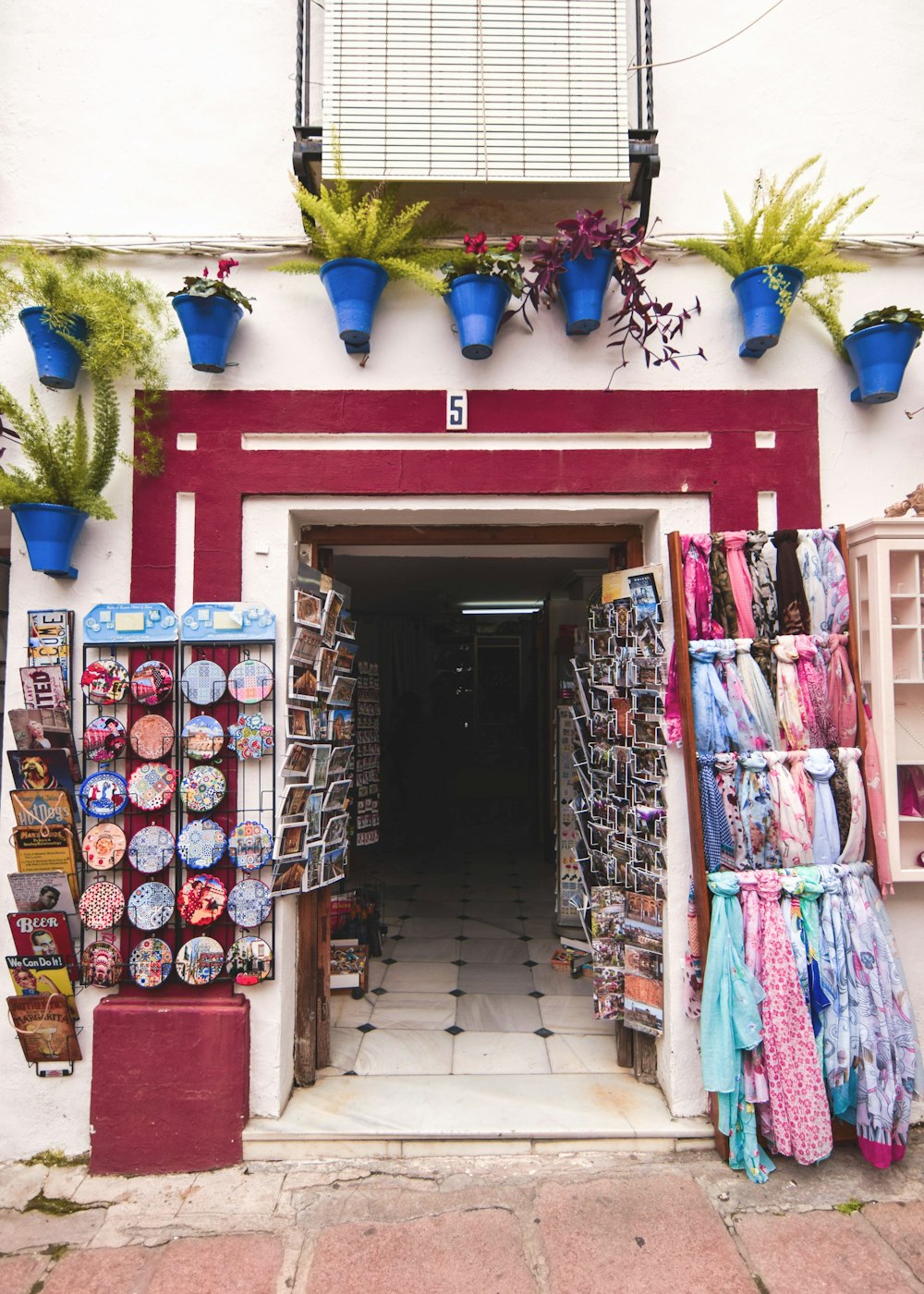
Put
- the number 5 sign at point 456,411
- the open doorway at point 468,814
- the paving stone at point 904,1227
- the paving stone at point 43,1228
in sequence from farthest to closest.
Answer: the open doorway at point 468,814, the number 5 sign at point 456,411, the paving stone at point 43,1228, the paving stone at point 904,1227

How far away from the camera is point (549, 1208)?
2.80 metres

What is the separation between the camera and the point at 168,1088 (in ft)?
10.1

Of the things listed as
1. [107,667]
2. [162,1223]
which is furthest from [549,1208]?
[107,667]

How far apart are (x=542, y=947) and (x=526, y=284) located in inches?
169

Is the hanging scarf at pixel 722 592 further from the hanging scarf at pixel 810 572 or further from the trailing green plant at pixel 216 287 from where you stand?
the trailing green plant at pixel 216 287

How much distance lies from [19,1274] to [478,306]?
4.04 m

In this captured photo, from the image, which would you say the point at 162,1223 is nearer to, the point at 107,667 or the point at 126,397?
the point at 107,667

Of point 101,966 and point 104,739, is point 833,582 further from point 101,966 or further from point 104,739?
point 101,966

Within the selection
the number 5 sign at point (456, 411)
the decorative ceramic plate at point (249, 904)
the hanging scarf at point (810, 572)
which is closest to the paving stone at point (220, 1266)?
the decorative ceramic plate at point (249, 904)

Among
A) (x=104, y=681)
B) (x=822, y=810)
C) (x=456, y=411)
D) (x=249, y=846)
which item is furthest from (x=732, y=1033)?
(x=104, y=681)

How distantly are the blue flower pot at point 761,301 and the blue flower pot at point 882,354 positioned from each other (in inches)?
14.1

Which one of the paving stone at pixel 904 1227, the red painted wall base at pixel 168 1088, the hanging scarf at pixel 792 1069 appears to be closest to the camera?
the paving stone at pixel 904 1227

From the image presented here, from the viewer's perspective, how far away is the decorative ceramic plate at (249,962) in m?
3.18

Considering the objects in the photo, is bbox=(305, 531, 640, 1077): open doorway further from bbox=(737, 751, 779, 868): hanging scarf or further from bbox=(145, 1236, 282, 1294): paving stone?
bbox=(737, 751, 779, 868): hanging scarf
